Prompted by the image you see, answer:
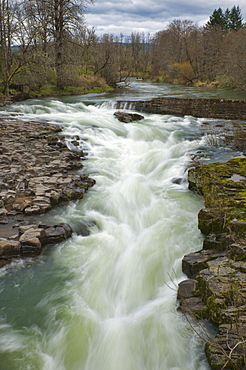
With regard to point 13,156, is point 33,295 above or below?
below

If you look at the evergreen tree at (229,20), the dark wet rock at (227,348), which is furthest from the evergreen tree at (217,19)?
the dark wet rock at (227,348)

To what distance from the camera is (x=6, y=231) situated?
18.4 feet

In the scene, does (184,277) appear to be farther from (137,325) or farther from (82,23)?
(82,23)

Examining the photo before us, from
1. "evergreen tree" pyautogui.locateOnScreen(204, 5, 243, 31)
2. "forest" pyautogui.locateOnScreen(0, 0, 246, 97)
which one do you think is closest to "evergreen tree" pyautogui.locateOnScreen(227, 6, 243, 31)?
"evergreen tree" pyautogui.locateOnScreen(204, 5, 243, 31)

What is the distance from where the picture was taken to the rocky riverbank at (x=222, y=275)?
3082 millimetres

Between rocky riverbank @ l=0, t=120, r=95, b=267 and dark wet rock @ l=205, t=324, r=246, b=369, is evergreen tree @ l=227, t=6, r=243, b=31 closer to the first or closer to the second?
rocky riverbank @ l=0, t=120, r=95, b=267

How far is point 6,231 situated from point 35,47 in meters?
20.3

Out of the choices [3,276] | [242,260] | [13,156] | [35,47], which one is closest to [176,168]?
[13,156]

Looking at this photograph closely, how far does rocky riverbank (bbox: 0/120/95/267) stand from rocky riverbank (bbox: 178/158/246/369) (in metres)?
2.69

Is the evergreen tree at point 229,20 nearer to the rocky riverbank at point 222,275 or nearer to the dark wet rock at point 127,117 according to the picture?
the dark wet rock at point 127,117

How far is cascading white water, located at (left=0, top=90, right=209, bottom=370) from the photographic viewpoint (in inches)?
149

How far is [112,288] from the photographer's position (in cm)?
513

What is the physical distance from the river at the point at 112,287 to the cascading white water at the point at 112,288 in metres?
0.01

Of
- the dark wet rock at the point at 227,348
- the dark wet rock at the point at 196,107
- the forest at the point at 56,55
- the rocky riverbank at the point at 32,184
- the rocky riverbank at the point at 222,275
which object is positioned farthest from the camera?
the forest at the point at 56,55
